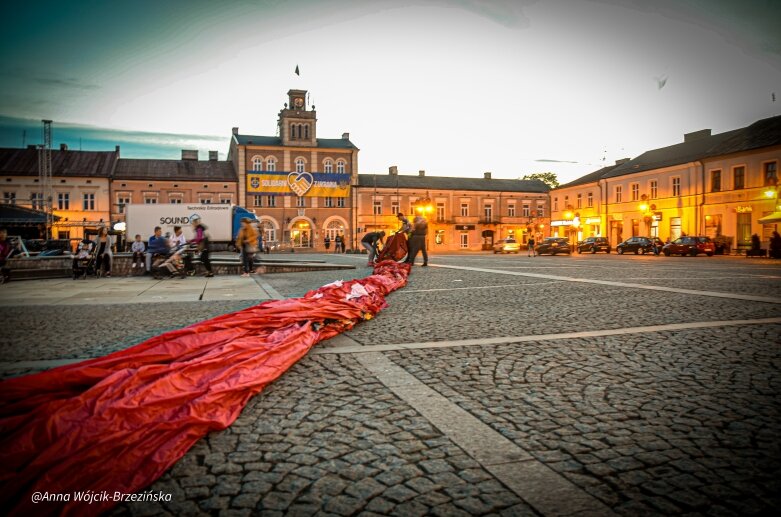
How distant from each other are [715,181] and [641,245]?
30.7ft

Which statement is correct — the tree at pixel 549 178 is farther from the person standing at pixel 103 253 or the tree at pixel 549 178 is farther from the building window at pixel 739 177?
the person standing at pixel 103 253

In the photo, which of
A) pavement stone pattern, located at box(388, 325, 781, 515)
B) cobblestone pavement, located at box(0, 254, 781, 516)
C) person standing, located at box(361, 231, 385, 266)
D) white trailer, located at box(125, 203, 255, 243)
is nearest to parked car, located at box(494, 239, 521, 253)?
white trailer, located at box(125, 203, 255, 243)

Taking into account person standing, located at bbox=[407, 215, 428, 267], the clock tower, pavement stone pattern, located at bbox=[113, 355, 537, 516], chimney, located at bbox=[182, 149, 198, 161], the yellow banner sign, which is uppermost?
the clock tower

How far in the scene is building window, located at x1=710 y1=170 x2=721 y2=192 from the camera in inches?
1467

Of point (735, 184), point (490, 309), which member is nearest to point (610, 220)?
point (735, 184)

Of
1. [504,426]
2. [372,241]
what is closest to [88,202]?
[372,241]

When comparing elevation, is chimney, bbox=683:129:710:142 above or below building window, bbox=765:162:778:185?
above

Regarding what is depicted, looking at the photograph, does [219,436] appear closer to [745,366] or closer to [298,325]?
[298,325]

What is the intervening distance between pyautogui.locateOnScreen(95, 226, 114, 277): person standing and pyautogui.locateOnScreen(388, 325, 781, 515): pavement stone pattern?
14.3 m

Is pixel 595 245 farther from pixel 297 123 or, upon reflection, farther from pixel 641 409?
pixel 641 409

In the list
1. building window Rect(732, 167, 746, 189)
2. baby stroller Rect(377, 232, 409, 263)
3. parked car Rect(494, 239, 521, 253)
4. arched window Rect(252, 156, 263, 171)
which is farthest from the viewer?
arched window Rect(252, 156, 263, 171)

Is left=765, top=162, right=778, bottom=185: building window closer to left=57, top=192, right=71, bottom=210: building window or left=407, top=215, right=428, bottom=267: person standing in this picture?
left=407, top=215, right=428, bottom=267: person standing

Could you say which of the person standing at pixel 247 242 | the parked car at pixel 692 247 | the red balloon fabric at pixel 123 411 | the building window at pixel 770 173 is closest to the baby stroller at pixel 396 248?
the person standing at pixel 247 242

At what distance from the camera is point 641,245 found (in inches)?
1395
